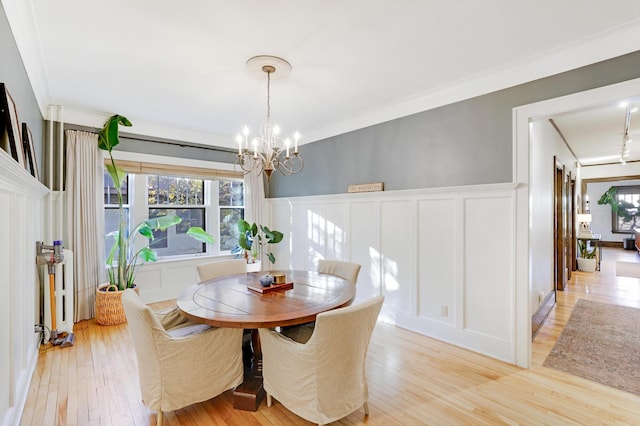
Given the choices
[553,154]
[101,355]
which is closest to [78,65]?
[101,355]

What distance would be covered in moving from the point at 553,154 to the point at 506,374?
3329 millimetres

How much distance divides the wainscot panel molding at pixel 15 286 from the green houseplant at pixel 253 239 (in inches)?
98.9

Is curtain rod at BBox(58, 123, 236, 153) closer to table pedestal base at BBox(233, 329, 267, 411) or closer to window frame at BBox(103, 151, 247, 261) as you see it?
window frame at BBox(103, 151, 247, 261)

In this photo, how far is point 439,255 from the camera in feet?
10.8

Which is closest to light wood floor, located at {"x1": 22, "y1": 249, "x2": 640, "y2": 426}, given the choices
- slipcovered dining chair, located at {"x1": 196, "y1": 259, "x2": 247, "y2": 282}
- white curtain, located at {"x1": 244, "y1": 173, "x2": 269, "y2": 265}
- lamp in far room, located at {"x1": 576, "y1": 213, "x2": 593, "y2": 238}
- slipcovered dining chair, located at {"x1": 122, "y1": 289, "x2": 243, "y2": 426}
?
slipcovered dining chair, located at {"x1": 122, "y1": 289, "x2": 243, "y2": 426}

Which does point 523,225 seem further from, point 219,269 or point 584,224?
point 584,224

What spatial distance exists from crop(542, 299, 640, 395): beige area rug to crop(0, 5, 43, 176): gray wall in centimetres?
455

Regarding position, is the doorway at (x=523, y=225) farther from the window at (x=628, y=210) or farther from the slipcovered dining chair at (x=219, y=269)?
the window at (x=628, y=210)

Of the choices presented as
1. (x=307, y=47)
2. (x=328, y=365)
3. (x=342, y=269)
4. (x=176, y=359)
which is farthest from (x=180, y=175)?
(x=328, y=365)

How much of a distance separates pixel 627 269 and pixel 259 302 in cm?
876

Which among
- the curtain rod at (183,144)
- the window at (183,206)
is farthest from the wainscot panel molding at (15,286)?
the curtain rod at (183,144)

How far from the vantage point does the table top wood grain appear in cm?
184

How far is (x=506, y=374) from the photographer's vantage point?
2557 millimetres

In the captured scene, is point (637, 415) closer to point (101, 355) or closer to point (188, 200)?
point (101, 355)
